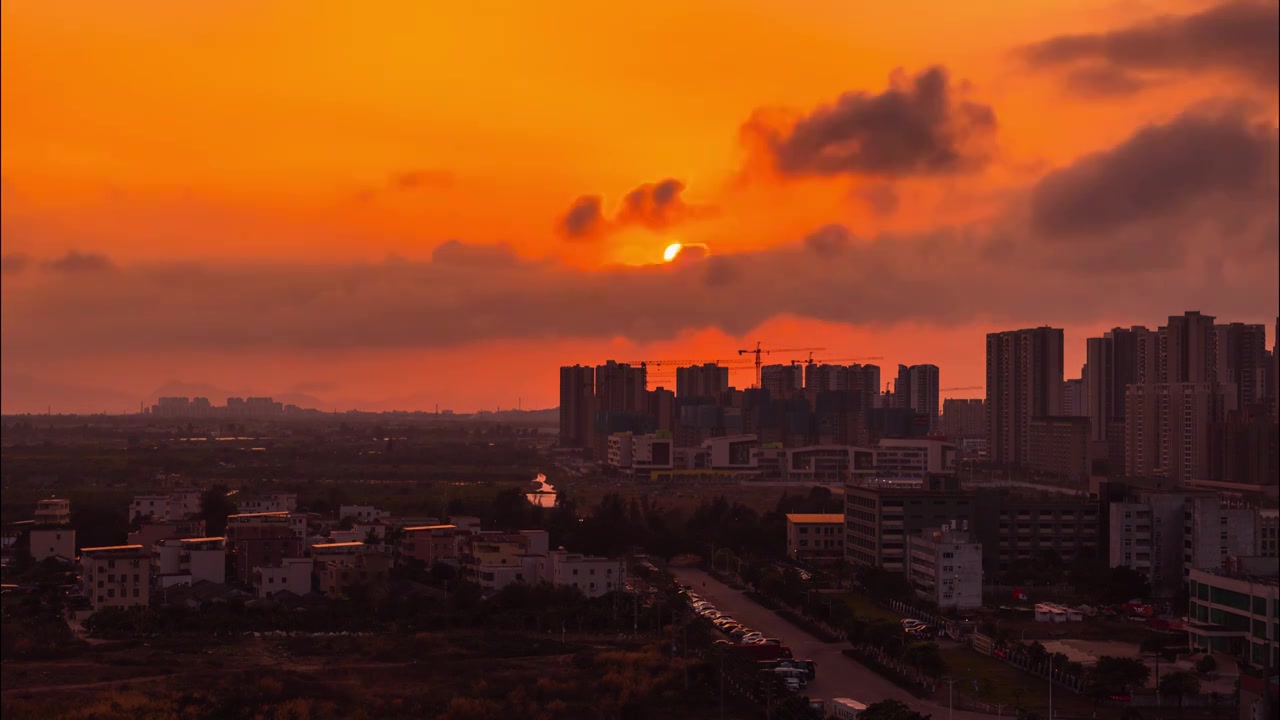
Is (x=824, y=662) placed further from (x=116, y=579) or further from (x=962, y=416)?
(x=962, y=416)

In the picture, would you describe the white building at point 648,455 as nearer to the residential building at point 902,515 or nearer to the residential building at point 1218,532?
the residential building at point 902,515

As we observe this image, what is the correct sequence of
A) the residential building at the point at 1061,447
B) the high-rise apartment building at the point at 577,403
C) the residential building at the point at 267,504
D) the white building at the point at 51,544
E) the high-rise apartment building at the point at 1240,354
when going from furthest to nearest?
the high-rise apartment building at the point at 577,403, the residential building at the point at 1061,447, the high-rise apartment building at the point at 1240,354, the residential building at the point at 267,504, the white building at the point at 51,544

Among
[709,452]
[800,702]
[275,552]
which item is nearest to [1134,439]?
[709,452]

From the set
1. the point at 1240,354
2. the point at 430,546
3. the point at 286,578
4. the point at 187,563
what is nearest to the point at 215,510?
the point at 430,546

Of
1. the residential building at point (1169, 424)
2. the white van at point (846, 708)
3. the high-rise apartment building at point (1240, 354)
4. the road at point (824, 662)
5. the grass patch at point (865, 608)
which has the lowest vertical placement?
the road at point (824, 662)

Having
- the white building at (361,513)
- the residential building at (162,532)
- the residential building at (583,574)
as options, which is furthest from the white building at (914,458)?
the residential building at (162,532)

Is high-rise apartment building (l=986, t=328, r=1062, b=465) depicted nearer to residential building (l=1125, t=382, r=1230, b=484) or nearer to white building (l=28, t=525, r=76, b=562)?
residential building (l=1125, t=382, r=1230, b=484)
